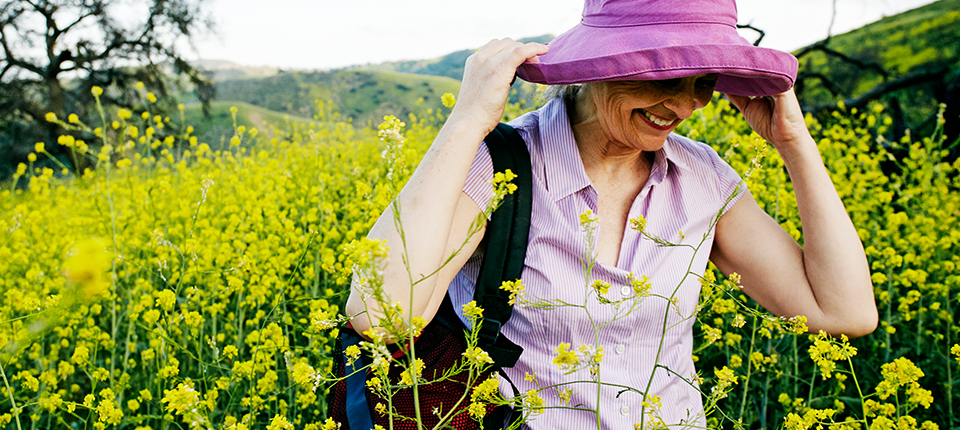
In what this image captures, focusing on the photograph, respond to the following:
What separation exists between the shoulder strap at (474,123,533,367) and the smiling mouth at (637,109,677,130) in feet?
0.97

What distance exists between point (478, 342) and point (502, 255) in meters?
0.20

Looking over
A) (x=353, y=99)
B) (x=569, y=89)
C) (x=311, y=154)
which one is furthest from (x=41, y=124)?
(x=353, y=99)

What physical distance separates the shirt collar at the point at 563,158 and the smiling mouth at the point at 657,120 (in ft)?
0.60

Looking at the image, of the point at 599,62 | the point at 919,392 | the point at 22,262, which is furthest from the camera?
the point at 22,262

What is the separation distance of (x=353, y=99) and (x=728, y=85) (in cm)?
4513

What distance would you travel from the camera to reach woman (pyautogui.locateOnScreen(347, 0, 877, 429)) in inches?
46.8

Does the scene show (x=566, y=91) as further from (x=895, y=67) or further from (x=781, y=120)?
(x=895, y=67)


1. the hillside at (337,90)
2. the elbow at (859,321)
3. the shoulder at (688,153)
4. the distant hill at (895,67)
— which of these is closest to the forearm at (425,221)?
the shoulder at (688,153)

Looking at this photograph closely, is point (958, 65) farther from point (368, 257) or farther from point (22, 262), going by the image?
point (22, 262)

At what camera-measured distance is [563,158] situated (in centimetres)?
146

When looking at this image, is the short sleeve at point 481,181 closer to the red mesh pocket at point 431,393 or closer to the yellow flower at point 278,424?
the red mesh pocket at point 431,393

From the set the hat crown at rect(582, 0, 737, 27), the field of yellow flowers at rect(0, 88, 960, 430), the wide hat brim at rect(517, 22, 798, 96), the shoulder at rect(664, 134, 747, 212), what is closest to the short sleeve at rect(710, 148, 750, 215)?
the shoulder at rect(664, 134, 747, 212)

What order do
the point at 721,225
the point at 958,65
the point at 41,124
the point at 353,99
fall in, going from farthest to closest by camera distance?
1. the point at 353,99
2. the point at 41,124
3. the point at 958,65
4. the point at 721,225

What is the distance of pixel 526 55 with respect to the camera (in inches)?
49.9
